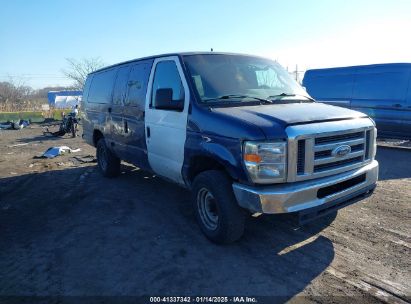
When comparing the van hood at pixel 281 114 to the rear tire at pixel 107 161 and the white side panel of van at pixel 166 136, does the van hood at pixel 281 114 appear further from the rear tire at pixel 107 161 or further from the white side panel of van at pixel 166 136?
the rear tire at pixel 107 161

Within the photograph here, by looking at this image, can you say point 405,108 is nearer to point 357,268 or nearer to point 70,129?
point 357,268

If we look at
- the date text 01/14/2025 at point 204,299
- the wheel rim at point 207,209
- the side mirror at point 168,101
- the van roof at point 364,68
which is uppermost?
the van roof at point 364,68

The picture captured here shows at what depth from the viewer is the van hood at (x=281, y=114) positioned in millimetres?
3312

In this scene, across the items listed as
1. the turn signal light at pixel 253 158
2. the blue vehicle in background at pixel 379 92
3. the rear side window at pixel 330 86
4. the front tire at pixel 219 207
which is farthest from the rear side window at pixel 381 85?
the turn signal light at pixel 253 158

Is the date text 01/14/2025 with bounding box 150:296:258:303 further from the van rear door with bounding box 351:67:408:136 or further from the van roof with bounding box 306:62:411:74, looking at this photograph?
the van roof with bounding box 306:62:411:74

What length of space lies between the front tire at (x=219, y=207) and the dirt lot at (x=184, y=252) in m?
0.17

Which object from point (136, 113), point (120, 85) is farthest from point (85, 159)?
point (136, 113)

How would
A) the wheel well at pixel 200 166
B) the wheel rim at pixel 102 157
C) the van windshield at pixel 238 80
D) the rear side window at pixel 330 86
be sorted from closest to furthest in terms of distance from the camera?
the wheel well at pixel 200 166, the van windshield at pixel 238 80, the wheel rim at pixel 102 157, the rear side window at pixel 330 86

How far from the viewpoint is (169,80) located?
4.61 m

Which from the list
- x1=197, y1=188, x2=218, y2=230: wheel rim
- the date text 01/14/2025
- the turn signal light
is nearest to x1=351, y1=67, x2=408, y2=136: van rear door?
x1=197, y1=188, x2=218, y2=230: wheel rim

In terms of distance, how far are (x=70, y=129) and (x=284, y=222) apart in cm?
1457

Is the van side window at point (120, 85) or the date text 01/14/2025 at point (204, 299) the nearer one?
the date text 01/14/2025 at point (204, 299)

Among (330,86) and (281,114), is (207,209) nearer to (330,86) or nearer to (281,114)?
(281,114)

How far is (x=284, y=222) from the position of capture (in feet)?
14.9
